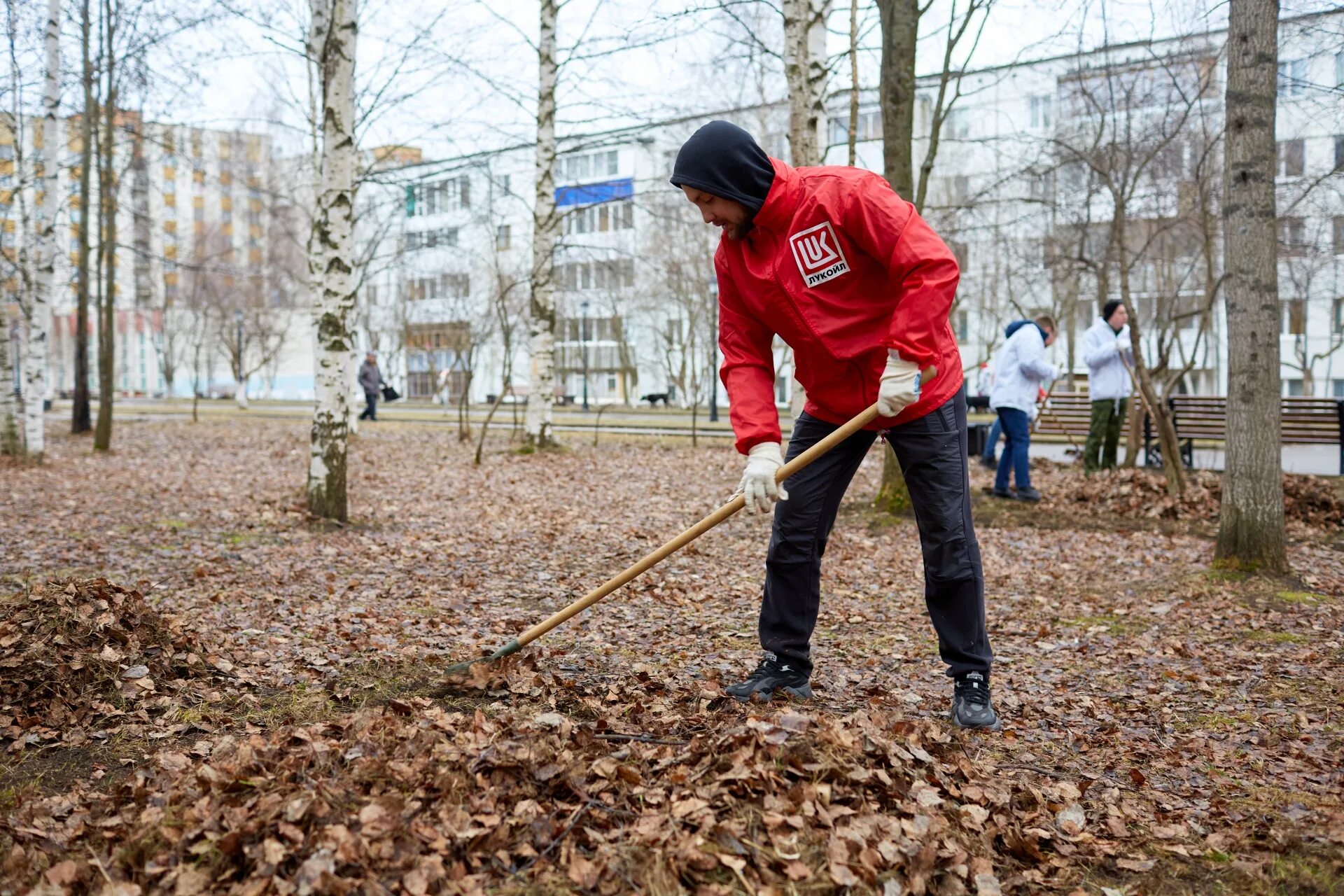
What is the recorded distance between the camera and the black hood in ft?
11.0

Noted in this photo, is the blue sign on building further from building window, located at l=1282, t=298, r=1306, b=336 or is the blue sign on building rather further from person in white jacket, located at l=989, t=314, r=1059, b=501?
building window, located at l=1282, t=298, r=1306, b=336

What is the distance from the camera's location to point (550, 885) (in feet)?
7.91

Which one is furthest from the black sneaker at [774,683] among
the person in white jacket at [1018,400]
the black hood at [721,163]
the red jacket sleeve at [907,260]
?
the person in white jacket at [1018,400]

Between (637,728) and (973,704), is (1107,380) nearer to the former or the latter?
(973,704)

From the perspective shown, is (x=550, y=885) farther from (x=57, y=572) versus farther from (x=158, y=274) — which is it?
(x=158, y=274)

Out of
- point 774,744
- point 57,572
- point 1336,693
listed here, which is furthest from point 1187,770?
point 57,572

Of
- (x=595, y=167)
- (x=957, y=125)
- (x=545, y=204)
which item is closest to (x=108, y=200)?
(x=545, y=204)

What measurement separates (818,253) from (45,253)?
13707 millimetres

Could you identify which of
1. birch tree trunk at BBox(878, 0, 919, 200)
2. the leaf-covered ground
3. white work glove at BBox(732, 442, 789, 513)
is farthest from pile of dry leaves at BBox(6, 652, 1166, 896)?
birch tree trunk at BBox(878, 0, 919, 200)

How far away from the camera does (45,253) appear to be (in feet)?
44.6

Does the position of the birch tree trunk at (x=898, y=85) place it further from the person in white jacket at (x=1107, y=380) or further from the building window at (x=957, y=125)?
the building window at (x=957, y=125)

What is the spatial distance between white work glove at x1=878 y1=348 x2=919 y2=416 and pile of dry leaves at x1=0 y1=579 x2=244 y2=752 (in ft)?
9.43

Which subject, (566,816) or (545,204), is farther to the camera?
(545,204)

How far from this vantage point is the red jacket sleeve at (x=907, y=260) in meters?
3.29
